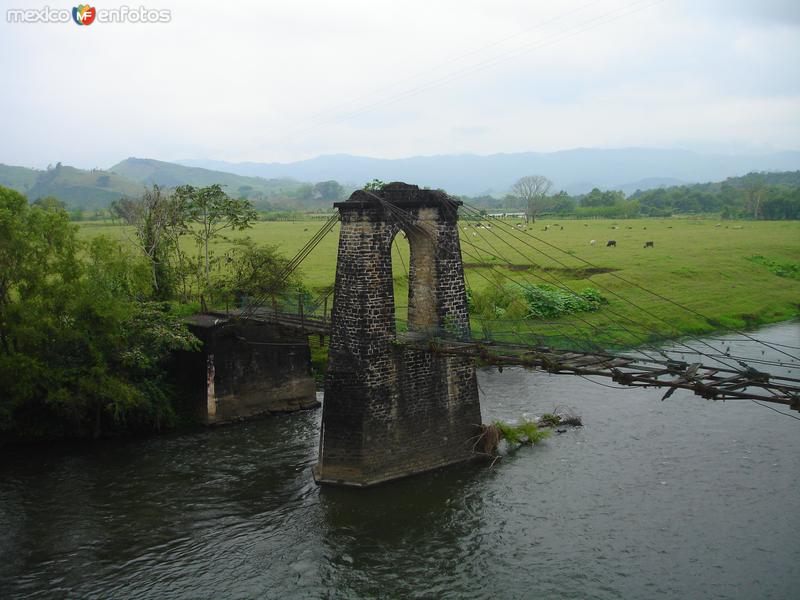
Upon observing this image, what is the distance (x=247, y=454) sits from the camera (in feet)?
83.1

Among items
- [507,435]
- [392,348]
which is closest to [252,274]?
[392,348]

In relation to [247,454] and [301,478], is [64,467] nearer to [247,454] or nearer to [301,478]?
[247,454]

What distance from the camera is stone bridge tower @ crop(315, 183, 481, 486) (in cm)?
2188

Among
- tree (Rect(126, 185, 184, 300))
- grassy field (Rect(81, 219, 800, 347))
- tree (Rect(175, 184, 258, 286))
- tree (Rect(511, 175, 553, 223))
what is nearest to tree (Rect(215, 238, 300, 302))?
tree (Rect(175, 184, 258, 286))

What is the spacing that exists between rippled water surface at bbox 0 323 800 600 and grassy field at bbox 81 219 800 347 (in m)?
10.6

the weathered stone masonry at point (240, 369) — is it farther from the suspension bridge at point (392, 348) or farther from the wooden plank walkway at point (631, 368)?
the wooden plank walkway at point (631, 368)

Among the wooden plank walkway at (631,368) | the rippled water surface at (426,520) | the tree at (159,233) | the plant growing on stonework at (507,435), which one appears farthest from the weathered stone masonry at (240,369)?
the wooden plank walkway at (631,368)

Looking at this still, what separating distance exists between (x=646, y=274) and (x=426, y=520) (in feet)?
128

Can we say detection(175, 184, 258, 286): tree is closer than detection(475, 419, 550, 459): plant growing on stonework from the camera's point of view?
No

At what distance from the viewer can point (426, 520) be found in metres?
20.0

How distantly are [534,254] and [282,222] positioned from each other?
4773 cm

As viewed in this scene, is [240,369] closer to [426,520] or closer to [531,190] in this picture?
[426,520]

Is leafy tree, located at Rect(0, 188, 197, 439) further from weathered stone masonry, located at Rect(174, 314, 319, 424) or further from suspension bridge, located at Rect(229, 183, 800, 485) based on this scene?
suspension bridge, located at Rect(229, 183, 800, 485)

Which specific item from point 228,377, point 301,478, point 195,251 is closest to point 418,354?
point 301,478
